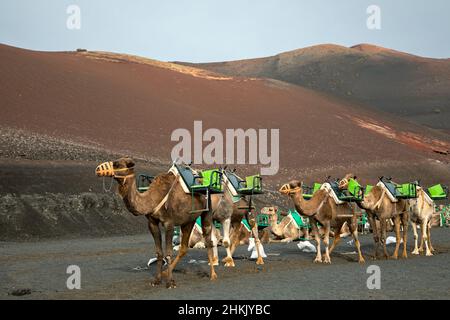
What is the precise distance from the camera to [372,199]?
2000 centimetres

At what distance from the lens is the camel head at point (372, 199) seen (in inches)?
779

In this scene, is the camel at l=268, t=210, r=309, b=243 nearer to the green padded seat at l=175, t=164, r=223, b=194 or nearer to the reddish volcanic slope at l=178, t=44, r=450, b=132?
the green padded seat at l=175, t=164, r=223, b=194

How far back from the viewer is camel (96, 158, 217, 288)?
12.6 m

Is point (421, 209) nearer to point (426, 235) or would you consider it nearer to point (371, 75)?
point (426, 235)

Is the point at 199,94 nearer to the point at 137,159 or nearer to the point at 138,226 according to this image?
the point at 137,159

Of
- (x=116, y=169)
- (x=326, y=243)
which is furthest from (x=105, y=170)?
(x=326, y=243)

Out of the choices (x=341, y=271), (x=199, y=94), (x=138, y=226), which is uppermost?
(x=199, y=94)

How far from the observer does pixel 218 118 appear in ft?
241

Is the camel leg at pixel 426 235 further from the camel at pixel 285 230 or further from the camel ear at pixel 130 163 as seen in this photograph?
the camel ear at pixel 130 163

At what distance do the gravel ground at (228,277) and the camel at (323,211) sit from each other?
0.69 meters

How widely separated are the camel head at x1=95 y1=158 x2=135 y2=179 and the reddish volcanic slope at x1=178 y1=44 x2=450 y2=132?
111m

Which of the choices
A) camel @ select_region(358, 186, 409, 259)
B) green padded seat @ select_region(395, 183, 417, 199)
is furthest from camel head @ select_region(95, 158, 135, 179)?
green padded seat @ select_region(395, 183, 417, 199)
